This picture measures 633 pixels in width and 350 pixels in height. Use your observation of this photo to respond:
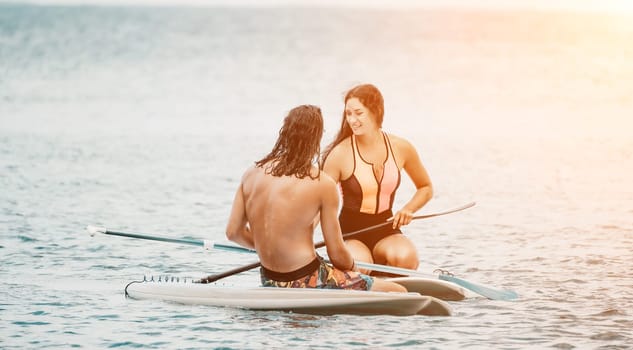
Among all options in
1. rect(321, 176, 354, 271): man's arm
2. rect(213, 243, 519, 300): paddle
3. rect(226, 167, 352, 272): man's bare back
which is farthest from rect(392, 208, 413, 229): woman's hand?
rect(321, 176, 354, 271): man's arm

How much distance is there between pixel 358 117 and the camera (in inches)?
410

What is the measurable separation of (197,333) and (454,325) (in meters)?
1.74

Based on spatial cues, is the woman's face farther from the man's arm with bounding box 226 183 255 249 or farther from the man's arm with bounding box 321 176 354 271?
the man's arm with bounding box 226 183 255 249

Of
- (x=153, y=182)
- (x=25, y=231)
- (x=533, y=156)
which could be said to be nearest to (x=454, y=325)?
(x=25, y=231)

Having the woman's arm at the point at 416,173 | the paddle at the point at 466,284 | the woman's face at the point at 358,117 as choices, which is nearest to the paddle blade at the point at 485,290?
the paddle at the point at 466,284

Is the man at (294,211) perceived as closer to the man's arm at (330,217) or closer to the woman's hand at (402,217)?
the man's arm at (330,217)

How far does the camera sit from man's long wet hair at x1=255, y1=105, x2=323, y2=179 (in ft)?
30.7

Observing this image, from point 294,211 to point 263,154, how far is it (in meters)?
13.5

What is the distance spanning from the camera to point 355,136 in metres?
10.6

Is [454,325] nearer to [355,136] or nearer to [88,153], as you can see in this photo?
[355,136]

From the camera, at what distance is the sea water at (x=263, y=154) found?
9.95 m

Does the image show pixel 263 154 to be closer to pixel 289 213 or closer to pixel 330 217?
pixel 289 213

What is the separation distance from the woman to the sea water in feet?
2.28

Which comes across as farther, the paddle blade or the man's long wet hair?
the paddle blade
